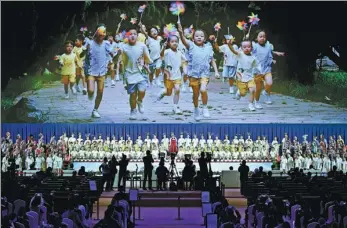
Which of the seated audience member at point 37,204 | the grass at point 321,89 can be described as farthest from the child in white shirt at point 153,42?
the seated audience member at point 37,204

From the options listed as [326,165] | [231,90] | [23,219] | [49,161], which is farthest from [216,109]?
[23,219]

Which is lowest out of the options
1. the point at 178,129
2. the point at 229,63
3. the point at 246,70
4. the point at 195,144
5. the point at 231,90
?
the point at 195,144

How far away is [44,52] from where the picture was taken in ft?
109

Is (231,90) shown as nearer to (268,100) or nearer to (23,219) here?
(268,100)

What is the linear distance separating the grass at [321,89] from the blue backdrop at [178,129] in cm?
105

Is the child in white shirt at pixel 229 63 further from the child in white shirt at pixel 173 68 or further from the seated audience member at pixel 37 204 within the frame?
the seated audience member at pixel 37 204

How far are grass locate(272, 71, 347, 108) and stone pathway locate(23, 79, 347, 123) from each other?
0.66 ft

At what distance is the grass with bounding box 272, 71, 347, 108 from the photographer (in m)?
32.7

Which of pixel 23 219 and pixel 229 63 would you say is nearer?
pixel 23 219

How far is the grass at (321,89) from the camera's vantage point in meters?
32.7

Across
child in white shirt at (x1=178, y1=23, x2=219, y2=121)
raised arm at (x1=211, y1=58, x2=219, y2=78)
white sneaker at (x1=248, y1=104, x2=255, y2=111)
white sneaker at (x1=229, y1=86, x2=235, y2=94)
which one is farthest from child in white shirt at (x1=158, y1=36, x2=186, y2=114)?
white sneaker at (x1=248, y1=104, x2=255, y2=111)

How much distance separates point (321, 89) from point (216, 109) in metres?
4.06

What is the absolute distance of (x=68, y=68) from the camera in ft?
108

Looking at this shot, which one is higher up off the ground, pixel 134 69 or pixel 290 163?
pixel 134 69
